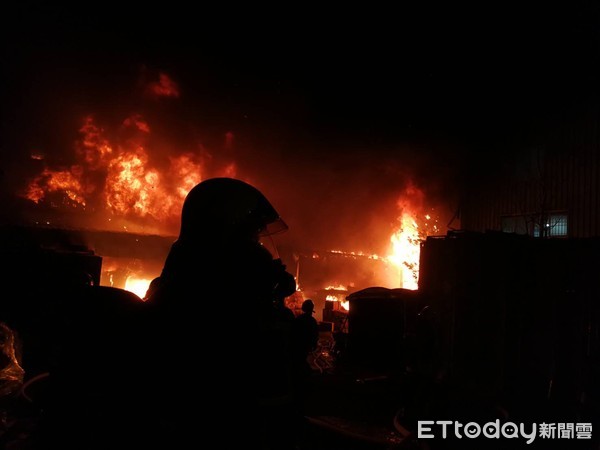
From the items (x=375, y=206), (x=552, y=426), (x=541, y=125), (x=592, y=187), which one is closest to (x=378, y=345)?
(x=552, y=426)

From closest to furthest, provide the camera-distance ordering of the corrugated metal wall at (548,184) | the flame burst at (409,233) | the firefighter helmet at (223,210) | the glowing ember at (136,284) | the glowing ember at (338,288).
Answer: the firefighter helmet at (223,210) < the corrugated metal wall at (548,184) < the glowing ember at (136,284) < the flame burst at (409,233) < the glowing ember at (338,288)

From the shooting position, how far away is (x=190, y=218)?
239cm

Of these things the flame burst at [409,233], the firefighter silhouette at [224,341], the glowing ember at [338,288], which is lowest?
the firefighter silhouette at [224,341]

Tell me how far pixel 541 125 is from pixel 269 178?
1598cm

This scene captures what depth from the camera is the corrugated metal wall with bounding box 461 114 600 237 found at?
1313 cm

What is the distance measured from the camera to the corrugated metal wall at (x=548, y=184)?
13.1m

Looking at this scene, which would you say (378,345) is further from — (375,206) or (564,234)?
(375,206)

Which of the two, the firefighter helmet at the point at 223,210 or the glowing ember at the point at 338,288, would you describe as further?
the glowing ember at the point at 338,288

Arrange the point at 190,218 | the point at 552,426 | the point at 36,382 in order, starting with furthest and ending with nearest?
the point at 552,426
the point at 36,382
the point at 190,218

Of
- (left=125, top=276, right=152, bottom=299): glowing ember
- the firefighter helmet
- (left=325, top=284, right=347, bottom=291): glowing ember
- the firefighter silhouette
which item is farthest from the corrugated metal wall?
(left=125, top=276, right=152, bottom=299): glowing ember

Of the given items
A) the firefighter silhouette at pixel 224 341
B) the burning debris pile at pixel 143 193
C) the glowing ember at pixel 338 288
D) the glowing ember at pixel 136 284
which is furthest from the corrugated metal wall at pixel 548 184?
the glowing ember at pixel 136 284

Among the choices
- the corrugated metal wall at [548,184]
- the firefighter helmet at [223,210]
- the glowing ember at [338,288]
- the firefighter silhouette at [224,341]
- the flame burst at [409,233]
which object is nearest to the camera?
the firefighter silhouette at [224,341]

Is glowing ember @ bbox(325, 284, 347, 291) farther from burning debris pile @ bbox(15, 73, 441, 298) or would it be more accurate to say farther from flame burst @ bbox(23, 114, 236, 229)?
flame burst @ bbox(23, 114, 236, 229)

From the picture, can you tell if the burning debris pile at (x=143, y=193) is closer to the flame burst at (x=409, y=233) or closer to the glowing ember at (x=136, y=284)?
the flame burst at (x=409, y=233)
